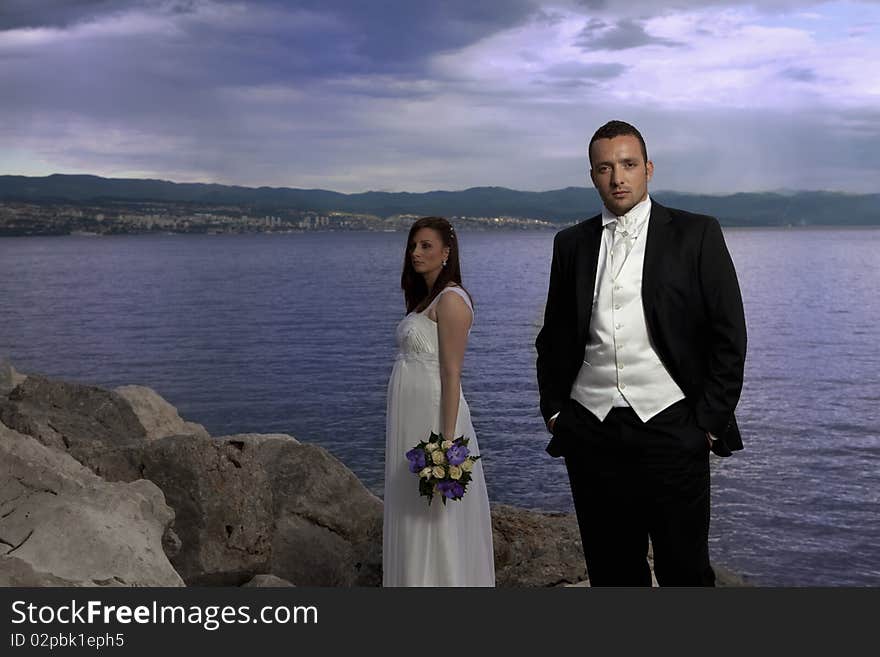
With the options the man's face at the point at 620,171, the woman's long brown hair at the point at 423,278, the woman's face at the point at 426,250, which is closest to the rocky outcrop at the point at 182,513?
the woman's long brown hair at the point at 423,278

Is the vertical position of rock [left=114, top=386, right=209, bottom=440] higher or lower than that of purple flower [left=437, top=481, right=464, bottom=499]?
lower

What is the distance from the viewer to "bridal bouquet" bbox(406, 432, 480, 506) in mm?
5477

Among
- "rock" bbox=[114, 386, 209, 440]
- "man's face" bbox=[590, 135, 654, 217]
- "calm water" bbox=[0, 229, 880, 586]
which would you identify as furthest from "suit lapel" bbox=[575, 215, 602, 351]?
"calm water" bbox=[0, 229, 880, 586]

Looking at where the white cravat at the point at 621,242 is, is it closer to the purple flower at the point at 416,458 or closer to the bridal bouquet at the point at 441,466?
the bridal bouquet at the point at 441,466

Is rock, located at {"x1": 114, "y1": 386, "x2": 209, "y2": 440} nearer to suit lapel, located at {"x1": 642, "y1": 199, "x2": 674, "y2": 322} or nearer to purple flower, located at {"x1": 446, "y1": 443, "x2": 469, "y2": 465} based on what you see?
purple flower, located at {"x1": 446, "y1": 443, "x2": 469, "y2": 465}

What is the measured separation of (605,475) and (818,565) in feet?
35.6

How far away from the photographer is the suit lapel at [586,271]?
4230 millimetres

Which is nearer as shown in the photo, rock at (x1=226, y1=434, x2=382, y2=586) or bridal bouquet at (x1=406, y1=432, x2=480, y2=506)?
bridal bouquet at (x1=406, y1=432, x2=480, y2=506)

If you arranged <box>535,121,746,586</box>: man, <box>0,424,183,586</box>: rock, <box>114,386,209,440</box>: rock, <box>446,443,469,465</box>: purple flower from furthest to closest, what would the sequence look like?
<box>114,386,209,440</box>: rock < <box>446,443,469,465</box>: purple flower < <box>0,424,183,586</box>: rock < <box>535,121,746,586</box>: man

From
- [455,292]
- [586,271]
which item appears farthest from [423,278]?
[586,271]

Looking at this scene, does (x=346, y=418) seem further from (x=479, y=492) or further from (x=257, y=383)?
(x=479, y=492)

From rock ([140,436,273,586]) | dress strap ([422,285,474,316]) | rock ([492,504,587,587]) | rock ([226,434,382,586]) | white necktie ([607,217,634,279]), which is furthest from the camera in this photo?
rock ([226,434,382,586])

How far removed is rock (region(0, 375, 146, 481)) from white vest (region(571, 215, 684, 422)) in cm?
439

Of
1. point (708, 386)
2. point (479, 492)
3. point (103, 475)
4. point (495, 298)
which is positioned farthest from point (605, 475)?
point (495, 298)
